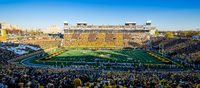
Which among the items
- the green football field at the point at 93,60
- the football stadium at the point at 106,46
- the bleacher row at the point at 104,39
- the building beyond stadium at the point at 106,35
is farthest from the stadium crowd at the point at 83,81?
the bleacher row at the point at 104,39

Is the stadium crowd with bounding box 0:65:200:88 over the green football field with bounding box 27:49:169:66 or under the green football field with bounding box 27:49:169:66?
over

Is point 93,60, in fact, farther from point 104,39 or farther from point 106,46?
point 104,39

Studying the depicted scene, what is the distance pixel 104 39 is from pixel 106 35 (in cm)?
655

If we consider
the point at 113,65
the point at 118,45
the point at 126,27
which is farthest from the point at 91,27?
the point at 113,65

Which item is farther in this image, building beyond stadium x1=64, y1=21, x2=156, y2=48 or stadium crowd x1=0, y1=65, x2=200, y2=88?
building beyond stadium x1=64, y1=21, x2=156, y2=48

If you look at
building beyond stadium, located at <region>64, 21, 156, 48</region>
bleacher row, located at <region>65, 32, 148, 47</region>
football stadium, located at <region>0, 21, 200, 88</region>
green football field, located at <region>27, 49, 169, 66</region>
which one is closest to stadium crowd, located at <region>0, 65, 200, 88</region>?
football stadium, located at <region>0, 21, 200, 88</region>

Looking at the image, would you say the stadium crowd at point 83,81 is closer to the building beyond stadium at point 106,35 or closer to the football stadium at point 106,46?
the football stadium at point 106,46

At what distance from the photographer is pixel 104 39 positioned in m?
119

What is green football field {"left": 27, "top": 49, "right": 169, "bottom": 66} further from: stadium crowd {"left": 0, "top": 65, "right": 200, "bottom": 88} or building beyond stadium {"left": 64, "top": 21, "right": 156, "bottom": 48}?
building beyond stadium {"left": 64, "top": 21, "right": 156, "bottom": 48}

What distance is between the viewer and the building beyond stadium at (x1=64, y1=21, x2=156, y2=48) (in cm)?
11181

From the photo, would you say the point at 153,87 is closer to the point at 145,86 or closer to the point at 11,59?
the point at 145,86

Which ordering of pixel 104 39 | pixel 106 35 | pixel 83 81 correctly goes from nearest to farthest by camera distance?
pixel 83 81 < pixel 104 39 < pixel 106 35

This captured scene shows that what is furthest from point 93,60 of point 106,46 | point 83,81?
point 106,46

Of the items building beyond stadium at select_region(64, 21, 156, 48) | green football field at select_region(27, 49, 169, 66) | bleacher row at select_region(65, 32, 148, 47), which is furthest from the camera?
building beyond stadium at select_region(64, 21, 156, 48)
